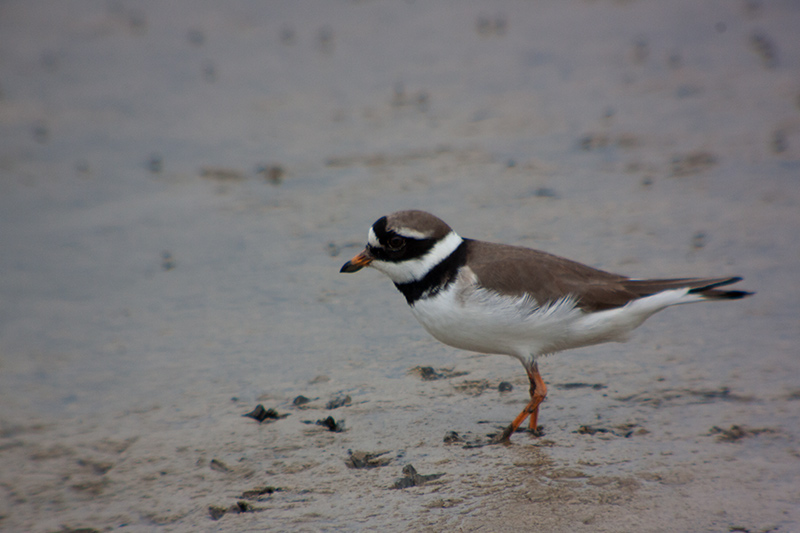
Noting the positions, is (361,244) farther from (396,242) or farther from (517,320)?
(517,320)

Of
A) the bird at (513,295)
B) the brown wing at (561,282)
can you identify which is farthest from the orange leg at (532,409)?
the brown wing at (561,282)

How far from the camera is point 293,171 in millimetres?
10656

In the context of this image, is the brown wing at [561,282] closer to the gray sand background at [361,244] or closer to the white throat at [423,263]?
the white throat at [423,263]

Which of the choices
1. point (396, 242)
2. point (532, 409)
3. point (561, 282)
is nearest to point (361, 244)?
point (396, 242)

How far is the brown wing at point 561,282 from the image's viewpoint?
5.05 meters

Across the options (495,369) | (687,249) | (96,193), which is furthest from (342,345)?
(96,193)

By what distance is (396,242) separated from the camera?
5.24 meters

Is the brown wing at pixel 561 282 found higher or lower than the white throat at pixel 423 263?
lower

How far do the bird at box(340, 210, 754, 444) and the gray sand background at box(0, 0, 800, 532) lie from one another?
0.58m

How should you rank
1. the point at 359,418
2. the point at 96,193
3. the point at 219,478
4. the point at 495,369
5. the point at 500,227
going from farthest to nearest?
1. the point at 96,193
2. the point at 500,227
3. the point at 495,369
4. the point at 359,418
5. the point at 219,478

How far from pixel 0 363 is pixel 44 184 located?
173 inches

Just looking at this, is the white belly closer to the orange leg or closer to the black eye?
the orange leg

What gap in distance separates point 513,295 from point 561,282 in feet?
1.22

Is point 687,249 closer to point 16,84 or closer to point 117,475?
point 117,475
